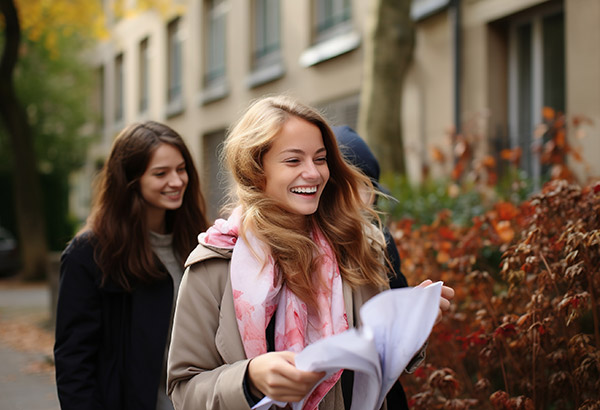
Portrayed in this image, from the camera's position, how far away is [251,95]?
50.3 ft

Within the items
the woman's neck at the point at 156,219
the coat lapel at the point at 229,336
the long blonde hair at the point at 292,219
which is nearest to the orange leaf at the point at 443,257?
the woman's neck at the point at 156,219

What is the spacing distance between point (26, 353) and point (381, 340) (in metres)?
8.27

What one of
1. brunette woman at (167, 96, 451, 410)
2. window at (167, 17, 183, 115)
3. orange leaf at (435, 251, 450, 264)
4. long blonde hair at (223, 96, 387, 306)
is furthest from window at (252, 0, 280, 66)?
brunette woman at (167, 96, 451, 410)

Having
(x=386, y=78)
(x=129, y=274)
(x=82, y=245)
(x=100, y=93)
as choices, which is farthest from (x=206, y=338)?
(x=100, y=93)

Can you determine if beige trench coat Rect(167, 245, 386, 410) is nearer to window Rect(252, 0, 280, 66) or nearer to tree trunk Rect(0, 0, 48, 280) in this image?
tree trunk Rect(0, 0, 48, 280)

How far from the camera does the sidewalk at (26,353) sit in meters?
6.57

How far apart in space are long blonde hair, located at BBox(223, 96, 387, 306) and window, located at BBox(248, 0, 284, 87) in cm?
1218

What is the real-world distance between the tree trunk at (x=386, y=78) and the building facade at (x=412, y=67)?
0.56 meters

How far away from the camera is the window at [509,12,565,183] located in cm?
861

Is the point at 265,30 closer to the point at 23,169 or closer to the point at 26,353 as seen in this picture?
the point at 23,169

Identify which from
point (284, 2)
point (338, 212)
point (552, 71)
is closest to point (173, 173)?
point (338, 212)

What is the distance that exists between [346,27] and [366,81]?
478 cm

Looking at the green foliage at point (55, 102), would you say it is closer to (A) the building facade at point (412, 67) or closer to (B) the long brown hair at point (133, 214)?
(A) the building facade at point (412, 67)

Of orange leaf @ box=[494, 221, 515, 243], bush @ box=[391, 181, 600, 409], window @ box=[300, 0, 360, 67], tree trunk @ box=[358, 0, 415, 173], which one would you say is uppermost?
window @ box=[300, 0, 360, 67]
